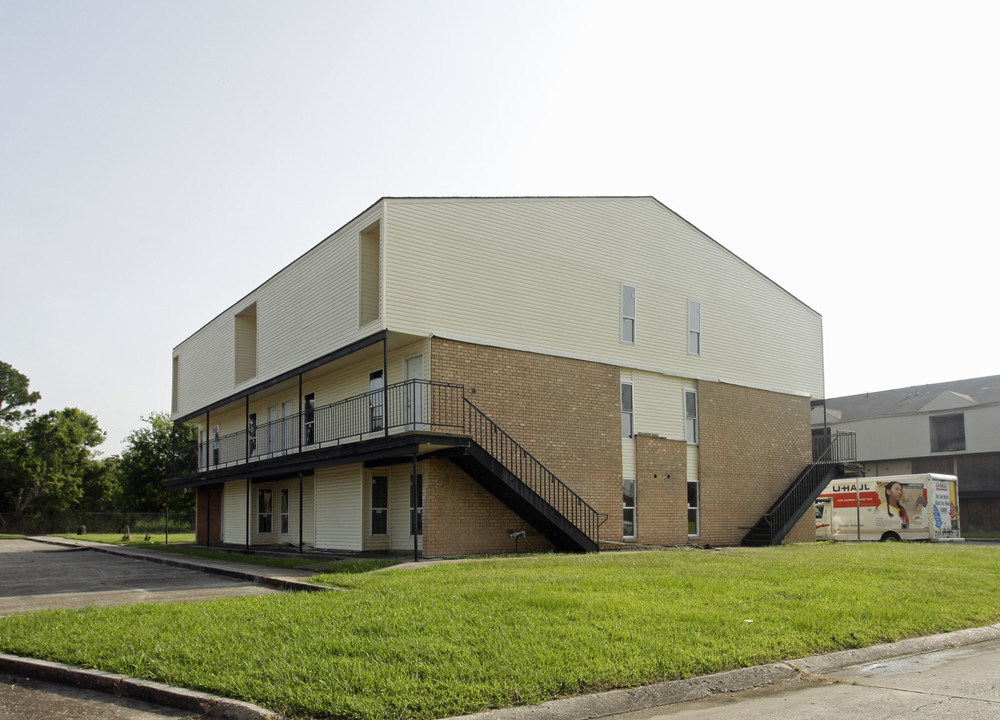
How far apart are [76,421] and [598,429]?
52.1 m

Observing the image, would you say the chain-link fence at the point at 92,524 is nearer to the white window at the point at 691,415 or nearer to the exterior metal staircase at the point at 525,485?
the white window at the point at 691,415

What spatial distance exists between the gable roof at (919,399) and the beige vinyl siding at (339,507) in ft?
132

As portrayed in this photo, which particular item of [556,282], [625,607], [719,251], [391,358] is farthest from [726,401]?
[625,607]

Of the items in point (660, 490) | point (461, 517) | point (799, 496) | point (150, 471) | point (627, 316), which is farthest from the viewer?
Answer: point (150, 471)

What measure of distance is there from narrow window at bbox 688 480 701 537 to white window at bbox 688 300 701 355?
402 cm

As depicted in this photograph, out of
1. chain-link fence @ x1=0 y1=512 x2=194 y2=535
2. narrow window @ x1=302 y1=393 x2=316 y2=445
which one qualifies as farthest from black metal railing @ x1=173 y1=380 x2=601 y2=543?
chain-link fence @ x1=0 y1=512 x2=194 y2=535

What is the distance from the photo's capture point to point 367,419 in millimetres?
22672

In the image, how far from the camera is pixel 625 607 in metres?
10.0

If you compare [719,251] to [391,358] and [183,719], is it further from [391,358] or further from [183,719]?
[183,719]

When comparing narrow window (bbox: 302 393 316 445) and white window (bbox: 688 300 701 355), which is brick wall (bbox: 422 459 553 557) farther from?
white window (bbox: 688 300 701 355)

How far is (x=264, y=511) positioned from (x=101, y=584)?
14.4 m

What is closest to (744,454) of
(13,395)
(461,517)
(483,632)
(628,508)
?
(628,508)

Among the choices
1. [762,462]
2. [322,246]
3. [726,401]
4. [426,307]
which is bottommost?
[762,462]

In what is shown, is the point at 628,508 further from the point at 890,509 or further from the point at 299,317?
the point at 890,509
